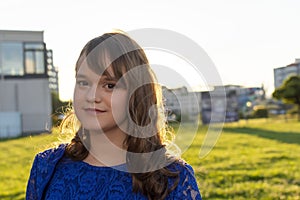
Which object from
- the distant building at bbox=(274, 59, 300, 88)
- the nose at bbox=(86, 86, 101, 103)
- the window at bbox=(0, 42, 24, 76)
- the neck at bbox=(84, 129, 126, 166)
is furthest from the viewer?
the window at bbox=(0, 42, 24, 76)

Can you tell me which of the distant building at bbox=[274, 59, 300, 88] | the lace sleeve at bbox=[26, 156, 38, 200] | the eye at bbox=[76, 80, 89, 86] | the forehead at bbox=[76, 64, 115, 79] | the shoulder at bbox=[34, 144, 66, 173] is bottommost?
the lace sleeve at bbox=[26, 156, 38, 200]

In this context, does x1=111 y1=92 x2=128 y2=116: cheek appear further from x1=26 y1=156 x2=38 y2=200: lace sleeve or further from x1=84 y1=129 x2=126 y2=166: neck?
x1=26 y1=156 x2=38 y2=200: lace sleeve

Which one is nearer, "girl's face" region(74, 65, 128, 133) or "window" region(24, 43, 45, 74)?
"girl's face" region(74, 65, 128, 133)

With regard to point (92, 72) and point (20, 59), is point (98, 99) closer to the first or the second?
point (92, 72)

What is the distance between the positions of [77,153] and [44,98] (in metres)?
28.3

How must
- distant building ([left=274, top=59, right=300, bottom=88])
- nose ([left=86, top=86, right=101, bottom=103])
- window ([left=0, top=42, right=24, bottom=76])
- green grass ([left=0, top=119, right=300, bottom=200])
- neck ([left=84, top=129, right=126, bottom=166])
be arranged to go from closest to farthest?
nose ([left=86, top=86, right=101, bottom=103]), neck ([left=84, top=129, right=126, bottom=166]), distant building ([left=274, top=59, right=300, bottom=88]), green grass ([left=0, top=119, right=300, bottom=200]), window ([left=0, top=42, right=24, bottom=76])

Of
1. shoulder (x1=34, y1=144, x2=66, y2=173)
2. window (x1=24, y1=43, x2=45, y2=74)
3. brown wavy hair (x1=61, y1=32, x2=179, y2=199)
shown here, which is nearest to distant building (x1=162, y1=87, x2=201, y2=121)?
brown wavy hair (x1=61, y1=32, x2=179, y2=199)

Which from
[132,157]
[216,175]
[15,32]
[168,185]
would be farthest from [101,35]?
[15,32]

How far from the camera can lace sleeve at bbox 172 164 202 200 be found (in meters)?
1.39

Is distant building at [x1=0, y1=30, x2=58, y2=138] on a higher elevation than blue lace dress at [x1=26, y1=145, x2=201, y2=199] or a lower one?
higher

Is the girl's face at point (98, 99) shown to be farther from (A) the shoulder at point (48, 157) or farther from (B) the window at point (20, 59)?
(B) the window at point (20, 59)

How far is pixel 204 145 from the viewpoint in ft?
4.20

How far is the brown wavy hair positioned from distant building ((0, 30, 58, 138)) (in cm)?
2729

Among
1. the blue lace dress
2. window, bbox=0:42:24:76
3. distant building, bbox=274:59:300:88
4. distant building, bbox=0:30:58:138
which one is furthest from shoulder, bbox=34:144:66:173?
window, bbox=0:42:24:76
